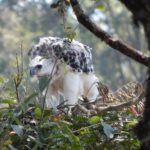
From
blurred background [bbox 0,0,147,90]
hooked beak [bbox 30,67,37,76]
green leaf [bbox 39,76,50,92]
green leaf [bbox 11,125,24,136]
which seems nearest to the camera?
green leaf [bbox 11,125,24,136]

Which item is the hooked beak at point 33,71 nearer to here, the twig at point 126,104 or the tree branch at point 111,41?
the twig at point 126,104

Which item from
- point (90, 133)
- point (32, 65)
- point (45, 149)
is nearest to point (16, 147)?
point (45, 149)

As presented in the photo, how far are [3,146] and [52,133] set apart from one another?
285mm

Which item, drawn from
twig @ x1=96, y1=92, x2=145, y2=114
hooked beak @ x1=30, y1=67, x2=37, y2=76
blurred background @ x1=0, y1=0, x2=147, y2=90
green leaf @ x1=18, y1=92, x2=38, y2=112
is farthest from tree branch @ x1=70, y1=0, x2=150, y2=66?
blurred background @ x1=0, y1=0, x2=147, y2=90

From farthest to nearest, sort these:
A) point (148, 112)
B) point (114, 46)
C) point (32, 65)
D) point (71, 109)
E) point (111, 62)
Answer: point (111, 62) < point (32, 65) < point (71, 109) < point (114, 46) < point (148, 112)

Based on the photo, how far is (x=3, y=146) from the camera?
94.6 inches

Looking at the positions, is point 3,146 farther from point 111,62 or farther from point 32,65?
point 111,62

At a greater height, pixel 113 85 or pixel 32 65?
pixel 32 65

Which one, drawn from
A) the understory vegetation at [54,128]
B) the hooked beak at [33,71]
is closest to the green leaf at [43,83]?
the understory vegetation at [54,128]

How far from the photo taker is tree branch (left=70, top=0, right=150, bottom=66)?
206 centimetres

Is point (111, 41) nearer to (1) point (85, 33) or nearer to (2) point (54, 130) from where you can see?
(2) point (54, 130)

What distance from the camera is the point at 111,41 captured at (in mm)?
2088

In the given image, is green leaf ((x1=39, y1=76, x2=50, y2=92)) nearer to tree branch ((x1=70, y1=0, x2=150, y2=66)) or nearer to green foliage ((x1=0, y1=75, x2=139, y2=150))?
green foliage ((x1=0, y1=75, x2=139, y2=150))

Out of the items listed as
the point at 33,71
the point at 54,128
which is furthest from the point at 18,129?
the point at 33,71
